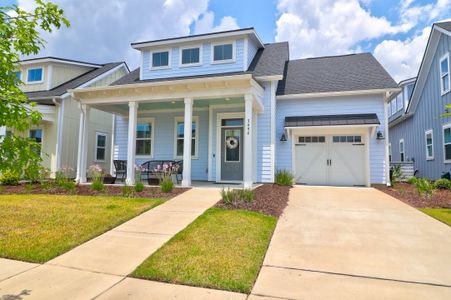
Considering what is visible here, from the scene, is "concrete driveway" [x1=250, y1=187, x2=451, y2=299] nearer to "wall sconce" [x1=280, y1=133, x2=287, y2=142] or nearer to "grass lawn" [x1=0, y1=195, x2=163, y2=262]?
"grass lawn" [x1=0, y1=195, x2=163, y2=262]

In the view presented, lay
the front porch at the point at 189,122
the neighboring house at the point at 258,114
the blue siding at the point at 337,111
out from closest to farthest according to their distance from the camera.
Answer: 1. the front porch at the point at 189,122
2. the neighboring house at the point at 258,114
3. the blue siding at the point at 337,111

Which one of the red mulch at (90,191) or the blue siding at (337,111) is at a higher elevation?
the blue siding at (337,111)

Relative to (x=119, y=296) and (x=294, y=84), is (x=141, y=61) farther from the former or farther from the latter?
(x=119, y=296)

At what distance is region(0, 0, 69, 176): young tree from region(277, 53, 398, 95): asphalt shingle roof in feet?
33.9

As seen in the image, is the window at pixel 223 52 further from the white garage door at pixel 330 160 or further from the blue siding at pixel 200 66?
the white garage door at pixel 330 160

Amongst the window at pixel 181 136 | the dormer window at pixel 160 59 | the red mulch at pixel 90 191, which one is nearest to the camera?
the red mulch at pixel 90 191

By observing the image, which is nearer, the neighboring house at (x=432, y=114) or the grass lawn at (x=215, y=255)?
the grass lawn at (x=215, y=255)

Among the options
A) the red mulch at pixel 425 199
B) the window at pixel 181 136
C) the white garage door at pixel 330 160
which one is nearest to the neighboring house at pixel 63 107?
the window at pixel 181 136

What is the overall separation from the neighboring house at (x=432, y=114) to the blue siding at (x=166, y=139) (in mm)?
10214

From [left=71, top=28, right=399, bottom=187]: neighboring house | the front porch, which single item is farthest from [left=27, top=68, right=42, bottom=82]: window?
[left=71, top=28, right=399, bottom=187]: neighboring house

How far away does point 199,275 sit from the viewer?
10.9 ft

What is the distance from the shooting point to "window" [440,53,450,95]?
461 inches

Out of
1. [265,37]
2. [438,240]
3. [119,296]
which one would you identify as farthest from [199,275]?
[265,37]

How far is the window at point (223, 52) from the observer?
12.5 meters
